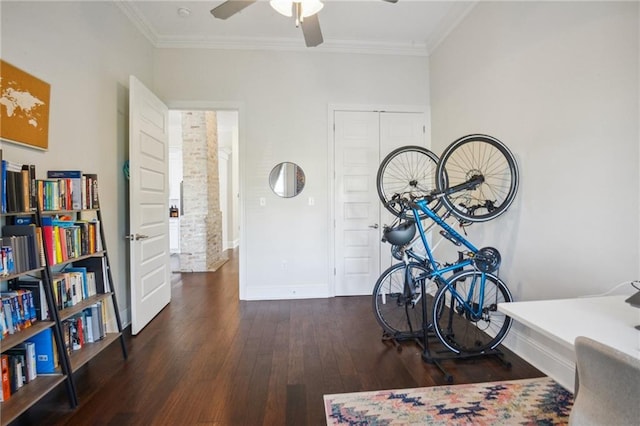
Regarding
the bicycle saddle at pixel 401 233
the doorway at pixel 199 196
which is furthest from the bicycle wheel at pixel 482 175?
the doorway at pixel 199 196

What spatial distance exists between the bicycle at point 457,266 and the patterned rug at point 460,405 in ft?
1.27

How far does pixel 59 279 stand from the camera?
192cm

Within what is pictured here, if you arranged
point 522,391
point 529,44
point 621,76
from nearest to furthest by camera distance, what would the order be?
point 621,76 → point 522,391 → point 529,44

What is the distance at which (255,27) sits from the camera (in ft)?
11.0

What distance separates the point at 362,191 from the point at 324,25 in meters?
1.96

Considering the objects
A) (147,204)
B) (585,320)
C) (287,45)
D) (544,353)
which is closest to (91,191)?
(147,204)

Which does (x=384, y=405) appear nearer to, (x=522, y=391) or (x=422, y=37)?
(x=522, y=391)

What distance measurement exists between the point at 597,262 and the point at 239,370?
2.45 metres

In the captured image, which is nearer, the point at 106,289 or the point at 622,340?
the point at 622,340

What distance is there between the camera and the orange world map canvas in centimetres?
165

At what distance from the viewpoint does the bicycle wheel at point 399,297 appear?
2.53 m

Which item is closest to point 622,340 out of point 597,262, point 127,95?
point 597,262

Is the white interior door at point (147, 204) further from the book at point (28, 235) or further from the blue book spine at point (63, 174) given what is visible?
the book at point (28, 235)

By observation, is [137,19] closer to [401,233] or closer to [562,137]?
[401,233]
